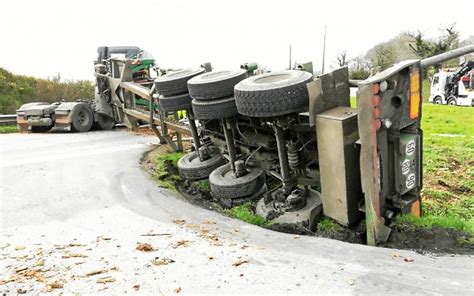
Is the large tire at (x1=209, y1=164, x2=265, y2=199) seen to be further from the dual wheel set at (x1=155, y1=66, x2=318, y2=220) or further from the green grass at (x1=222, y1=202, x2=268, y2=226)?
the green grass at (x1=222, y1=202, x2=268, y2=226)

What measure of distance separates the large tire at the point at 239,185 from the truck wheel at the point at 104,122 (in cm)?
776

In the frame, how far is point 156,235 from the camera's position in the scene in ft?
14.7

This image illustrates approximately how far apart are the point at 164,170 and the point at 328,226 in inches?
154

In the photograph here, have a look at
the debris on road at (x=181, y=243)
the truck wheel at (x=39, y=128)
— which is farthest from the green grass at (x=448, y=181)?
the truck wheel at (x=39, y=128)

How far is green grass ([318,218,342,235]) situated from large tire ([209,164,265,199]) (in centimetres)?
130

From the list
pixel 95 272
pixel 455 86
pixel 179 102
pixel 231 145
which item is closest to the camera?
pixel 95 272

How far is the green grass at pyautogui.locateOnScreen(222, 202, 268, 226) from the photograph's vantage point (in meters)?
5.26

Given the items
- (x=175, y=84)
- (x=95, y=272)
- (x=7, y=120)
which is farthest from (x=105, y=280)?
(x=7, y=120)

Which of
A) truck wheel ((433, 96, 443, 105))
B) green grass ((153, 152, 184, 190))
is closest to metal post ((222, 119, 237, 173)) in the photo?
green grass ((153, 152, 184, 190))

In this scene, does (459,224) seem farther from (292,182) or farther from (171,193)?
(171,193)

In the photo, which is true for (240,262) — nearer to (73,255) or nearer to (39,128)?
(73,255)

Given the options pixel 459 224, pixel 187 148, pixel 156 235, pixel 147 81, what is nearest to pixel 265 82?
pixel 156 235

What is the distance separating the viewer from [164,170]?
26.1 ft

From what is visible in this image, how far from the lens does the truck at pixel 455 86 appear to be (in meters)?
26.9
